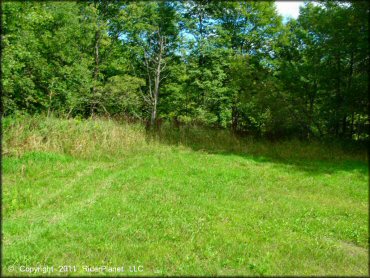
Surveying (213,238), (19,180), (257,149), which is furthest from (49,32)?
(213,238)

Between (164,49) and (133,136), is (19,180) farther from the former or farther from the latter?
(164,49)

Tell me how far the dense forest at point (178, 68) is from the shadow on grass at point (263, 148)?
1226 millimetres

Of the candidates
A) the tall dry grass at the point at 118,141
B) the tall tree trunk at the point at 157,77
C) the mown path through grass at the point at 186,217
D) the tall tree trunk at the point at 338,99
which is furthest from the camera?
the tall tree trunk at the point at 157,77

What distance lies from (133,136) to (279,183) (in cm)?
621

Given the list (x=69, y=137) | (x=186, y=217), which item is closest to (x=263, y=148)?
(x=69, y=137)

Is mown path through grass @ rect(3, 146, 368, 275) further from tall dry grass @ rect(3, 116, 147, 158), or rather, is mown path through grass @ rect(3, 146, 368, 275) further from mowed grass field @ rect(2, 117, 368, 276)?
tall dry grass @ rect(3, 116, 147, 158)

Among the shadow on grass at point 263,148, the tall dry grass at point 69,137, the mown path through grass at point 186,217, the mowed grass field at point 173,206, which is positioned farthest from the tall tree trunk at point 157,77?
the mown path through grass at point 186,217

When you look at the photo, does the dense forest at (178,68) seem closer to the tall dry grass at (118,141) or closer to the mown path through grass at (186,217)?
the tall dry grass at (118,141)

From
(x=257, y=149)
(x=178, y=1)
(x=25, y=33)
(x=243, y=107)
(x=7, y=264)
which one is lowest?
(x=7, y=264)

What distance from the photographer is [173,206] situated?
20.8 ft

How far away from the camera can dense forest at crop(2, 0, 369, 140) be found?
39.2ft

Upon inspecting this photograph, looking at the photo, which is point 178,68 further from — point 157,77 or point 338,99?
point 338,99

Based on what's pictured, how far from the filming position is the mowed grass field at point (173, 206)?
4.22m

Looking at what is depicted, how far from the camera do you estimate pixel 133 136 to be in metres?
12.4
